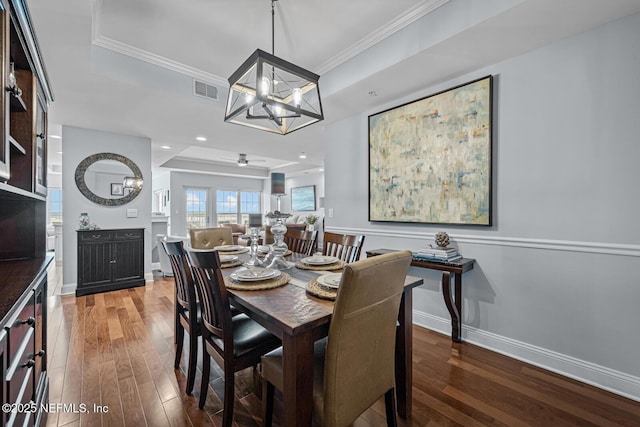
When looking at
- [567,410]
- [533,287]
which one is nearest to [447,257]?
[533,287]

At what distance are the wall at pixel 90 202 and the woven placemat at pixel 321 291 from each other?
3972 mm

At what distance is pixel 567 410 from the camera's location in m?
1.68

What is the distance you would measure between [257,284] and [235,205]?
8887 mm

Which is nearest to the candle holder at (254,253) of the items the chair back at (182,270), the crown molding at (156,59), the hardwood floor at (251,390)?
the chair back at (182,270)

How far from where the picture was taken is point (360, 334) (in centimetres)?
120

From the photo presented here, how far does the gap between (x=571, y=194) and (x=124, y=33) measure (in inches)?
142

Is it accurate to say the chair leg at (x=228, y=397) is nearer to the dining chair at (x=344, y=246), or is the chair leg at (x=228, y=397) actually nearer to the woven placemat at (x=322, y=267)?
the woven placemat at (x=322, y=267)

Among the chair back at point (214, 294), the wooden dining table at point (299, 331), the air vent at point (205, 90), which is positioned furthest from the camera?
the air vent at point (205, 90)

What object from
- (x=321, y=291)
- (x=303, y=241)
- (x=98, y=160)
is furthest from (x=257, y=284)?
(x=98, y=160)

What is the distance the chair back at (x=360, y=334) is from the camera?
110 centimetres

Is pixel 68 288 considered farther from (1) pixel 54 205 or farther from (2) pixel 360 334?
(1) pixel 54 205

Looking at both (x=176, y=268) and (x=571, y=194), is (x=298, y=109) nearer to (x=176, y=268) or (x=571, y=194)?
(x=176, y=268)

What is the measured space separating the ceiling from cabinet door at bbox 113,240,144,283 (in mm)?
1837

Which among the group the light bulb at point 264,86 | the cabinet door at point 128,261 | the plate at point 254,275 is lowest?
the cabinet door at point 128,261
